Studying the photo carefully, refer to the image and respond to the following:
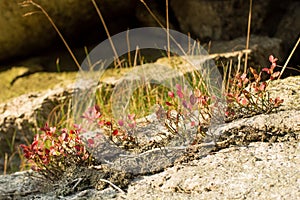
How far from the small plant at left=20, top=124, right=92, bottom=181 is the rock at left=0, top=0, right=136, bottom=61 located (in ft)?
7.40

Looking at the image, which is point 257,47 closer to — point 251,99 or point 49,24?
point 251,99

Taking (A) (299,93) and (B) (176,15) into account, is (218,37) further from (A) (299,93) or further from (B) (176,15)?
(A) (299,93)

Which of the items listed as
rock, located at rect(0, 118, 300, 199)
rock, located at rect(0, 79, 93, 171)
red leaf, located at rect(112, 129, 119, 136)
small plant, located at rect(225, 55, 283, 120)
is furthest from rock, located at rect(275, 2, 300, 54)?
red leaf, located at rect(112, 129, 119, 136)

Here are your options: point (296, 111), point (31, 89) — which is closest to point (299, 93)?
point (296, 111)

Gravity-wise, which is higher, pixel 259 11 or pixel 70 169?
pixel 259 11

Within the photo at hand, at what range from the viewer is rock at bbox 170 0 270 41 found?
5504mm

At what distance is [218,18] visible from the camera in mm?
5500

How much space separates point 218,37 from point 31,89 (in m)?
1.90

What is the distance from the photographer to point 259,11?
5.60m

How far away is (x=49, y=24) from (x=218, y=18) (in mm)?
1665

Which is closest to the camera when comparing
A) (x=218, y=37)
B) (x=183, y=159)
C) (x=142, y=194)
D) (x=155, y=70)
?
(x=142, y=194)

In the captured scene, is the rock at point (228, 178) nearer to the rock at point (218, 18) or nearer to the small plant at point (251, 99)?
the small plant at point (251, 99)

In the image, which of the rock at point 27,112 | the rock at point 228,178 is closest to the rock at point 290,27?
the rock at point 27,112

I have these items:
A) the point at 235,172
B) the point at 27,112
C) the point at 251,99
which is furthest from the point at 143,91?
the point at 235,172
